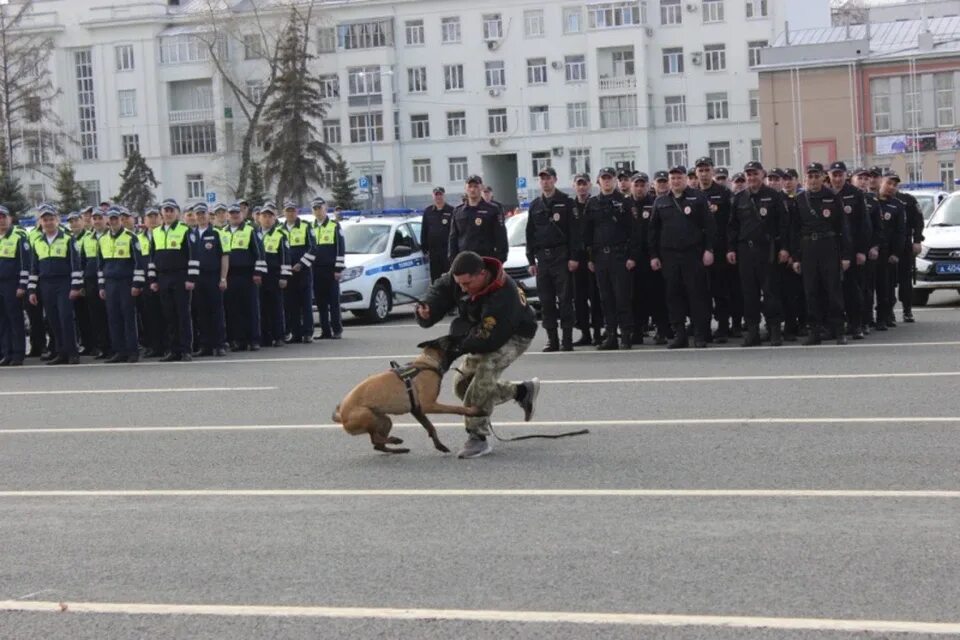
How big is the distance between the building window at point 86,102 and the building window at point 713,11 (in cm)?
3747

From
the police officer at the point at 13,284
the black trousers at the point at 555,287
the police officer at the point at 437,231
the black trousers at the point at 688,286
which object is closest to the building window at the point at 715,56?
the police officer at the point at 437,231

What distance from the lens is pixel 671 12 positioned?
8956 centimetres

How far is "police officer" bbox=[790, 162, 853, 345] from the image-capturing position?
17.9 meters

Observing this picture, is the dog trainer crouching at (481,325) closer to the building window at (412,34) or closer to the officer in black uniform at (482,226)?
the officer in black uniform at (482,226)

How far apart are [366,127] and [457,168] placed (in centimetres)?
614

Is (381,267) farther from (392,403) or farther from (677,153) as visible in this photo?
(677,153)

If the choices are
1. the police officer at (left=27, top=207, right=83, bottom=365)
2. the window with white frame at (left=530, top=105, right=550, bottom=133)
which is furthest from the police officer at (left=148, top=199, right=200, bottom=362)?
the window with white frame at (left=530, top=105, right=550, bottom=133)

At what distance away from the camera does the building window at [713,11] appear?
88438 mm

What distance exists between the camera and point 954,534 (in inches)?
301

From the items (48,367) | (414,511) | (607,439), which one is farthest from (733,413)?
(48,367)

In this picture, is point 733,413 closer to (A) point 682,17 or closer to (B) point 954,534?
(B) point 954,534

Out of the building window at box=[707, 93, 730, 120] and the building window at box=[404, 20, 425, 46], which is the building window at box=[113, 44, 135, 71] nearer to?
the building window at box=[404, 20, 425, 46]

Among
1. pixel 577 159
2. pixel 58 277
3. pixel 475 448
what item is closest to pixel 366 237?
pixel 58 277

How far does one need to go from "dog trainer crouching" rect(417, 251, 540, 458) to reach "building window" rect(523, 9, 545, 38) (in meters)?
80.5
